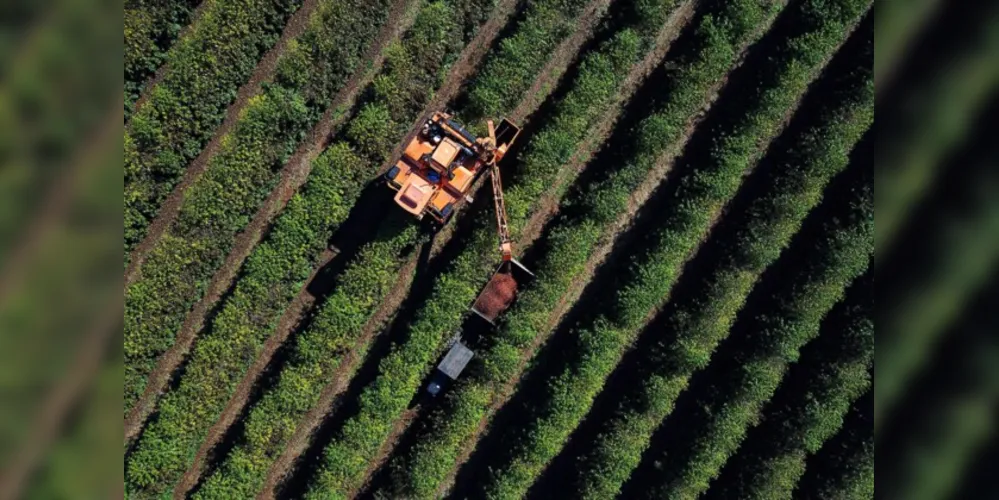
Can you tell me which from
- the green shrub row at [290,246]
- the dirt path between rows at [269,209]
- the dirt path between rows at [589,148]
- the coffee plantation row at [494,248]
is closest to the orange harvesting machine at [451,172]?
the coffee plantation row at [494,248]
